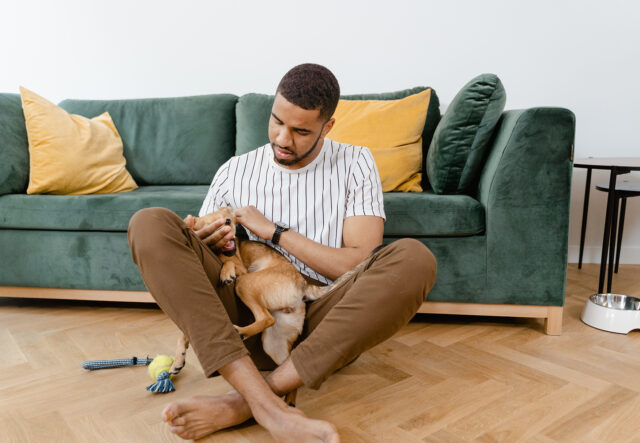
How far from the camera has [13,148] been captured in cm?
217

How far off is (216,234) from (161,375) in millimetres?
474

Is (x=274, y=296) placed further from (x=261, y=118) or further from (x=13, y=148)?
(x=13, y=148)

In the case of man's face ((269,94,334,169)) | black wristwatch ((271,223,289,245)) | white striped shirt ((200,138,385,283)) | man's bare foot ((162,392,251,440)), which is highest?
man's face ((269,94,334,169))

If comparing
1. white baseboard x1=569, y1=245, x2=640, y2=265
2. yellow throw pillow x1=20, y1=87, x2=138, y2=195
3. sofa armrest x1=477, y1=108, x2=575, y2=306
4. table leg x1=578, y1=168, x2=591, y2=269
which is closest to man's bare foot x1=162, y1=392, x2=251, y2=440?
sofa armrest x1=477, y1=108, x2=575, y2=306

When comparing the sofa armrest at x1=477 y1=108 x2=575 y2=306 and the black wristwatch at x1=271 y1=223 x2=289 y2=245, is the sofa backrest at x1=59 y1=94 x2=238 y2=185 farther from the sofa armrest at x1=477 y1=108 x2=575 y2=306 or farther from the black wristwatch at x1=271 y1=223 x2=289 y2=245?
the sofa armrest at x1=477 y1=108 x2=575 y2=306

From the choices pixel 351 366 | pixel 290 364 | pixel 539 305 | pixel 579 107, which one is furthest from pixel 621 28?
pixel 290 364

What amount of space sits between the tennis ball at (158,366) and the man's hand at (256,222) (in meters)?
0.50

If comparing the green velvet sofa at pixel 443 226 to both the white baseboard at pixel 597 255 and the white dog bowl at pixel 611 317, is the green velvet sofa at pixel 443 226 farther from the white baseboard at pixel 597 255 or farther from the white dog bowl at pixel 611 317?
the white baseboard at pixel 597 255

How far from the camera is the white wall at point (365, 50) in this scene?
2689 millimetres

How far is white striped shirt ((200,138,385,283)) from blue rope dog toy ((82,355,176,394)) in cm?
48

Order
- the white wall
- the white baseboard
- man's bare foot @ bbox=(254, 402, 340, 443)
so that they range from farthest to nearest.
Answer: the white baseboard, the white wall, man's bare foot @ bbox=(254, 402, 340, 443)

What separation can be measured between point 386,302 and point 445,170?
1.07 meters

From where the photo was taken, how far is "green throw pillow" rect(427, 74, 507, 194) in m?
1.88

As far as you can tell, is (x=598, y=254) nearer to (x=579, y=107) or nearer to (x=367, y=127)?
(x=579, y=107)
